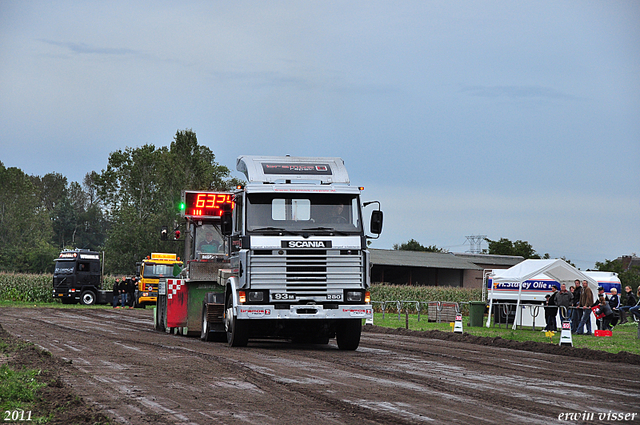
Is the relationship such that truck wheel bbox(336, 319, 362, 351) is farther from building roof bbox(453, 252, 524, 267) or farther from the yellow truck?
building roof bbox(453, 252, 524, 267)

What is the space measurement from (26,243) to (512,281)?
7556 cm

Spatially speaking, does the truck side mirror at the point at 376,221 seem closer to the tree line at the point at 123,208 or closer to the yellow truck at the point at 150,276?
the yellow truck at the point at 150,276

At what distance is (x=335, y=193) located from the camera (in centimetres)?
1588

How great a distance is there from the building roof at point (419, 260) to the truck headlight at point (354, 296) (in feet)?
171

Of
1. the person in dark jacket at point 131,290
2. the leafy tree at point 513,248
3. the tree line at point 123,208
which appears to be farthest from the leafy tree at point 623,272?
the person in dark jacket at point 131,290

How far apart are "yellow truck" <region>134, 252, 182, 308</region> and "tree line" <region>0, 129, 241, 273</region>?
19.5m

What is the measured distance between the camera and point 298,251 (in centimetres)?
1541

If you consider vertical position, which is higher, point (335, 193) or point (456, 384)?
point (335, 193)

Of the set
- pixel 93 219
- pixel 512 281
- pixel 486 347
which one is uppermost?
pixel 93 219

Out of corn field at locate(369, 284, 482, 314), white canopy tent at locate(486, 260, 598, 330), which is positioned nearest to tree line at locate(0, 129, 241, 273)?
corn field at locate(369, 284, 482, 314)

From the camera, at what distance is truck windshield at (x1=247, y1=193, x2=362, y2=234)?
51.3ft

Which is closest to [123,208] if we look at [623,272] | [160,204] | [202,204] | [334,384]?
[160,204]

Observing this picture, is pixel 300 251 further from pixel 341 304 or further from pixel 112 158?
pixel 112 158

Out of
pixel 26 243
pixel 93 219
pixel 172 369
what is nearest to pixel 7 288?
pixel 26 243
